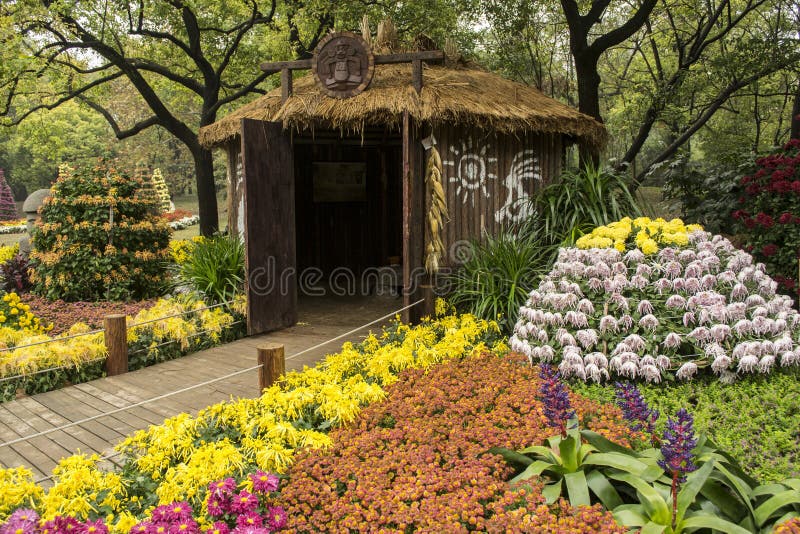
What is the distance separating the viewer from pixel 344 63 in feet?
21.7

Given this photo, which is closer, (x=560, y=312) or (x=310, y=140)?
(x=560, y=312)

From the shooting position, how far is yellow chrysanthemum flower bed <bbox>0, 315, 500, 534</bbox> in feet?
9.80

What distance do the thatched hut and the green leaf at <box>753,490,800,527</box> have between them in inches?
158

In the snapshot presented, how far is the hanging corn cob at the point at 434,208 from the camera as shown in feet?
22.4

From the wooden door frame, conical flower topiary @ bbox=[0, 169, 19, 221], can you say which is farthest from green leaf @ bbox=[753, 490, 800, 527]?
conical flower topiary @ bbox=[0, 169, 19, 221]

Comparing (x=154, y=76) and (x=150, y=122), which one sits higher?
(x=154, y=76)

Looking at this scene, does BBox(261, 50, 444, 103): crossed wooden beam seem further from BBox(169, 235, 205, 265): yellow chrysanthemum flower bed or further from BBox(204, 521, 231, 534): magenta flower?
BBox(204, 521, 231, 534): magenta flower

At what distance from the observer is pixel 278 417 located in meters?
3.82

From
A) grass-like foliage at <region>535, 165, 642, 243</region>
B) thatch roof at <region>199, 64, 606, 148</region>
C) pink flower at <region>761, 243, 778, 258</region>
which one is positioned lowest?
pink flower at <region>761, 243, 778, 258</region>

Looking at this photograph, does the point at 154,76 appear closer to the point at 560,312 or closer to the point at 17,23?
the point at 17,23

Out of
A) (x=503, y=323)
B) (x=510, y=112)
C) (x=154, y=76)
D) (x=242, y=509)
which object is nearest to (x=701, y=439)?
(x=242, y=509)

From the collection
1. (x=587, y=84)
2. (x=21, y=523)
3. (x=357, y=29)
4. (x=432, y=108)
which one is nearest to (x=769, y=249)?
(x=432, y=108)

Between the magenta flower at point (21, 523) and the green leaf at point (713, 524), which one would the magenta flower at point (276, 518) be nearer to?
the magenta flower at point (21, 523)

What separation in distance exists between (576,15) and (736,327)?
8.01 m
